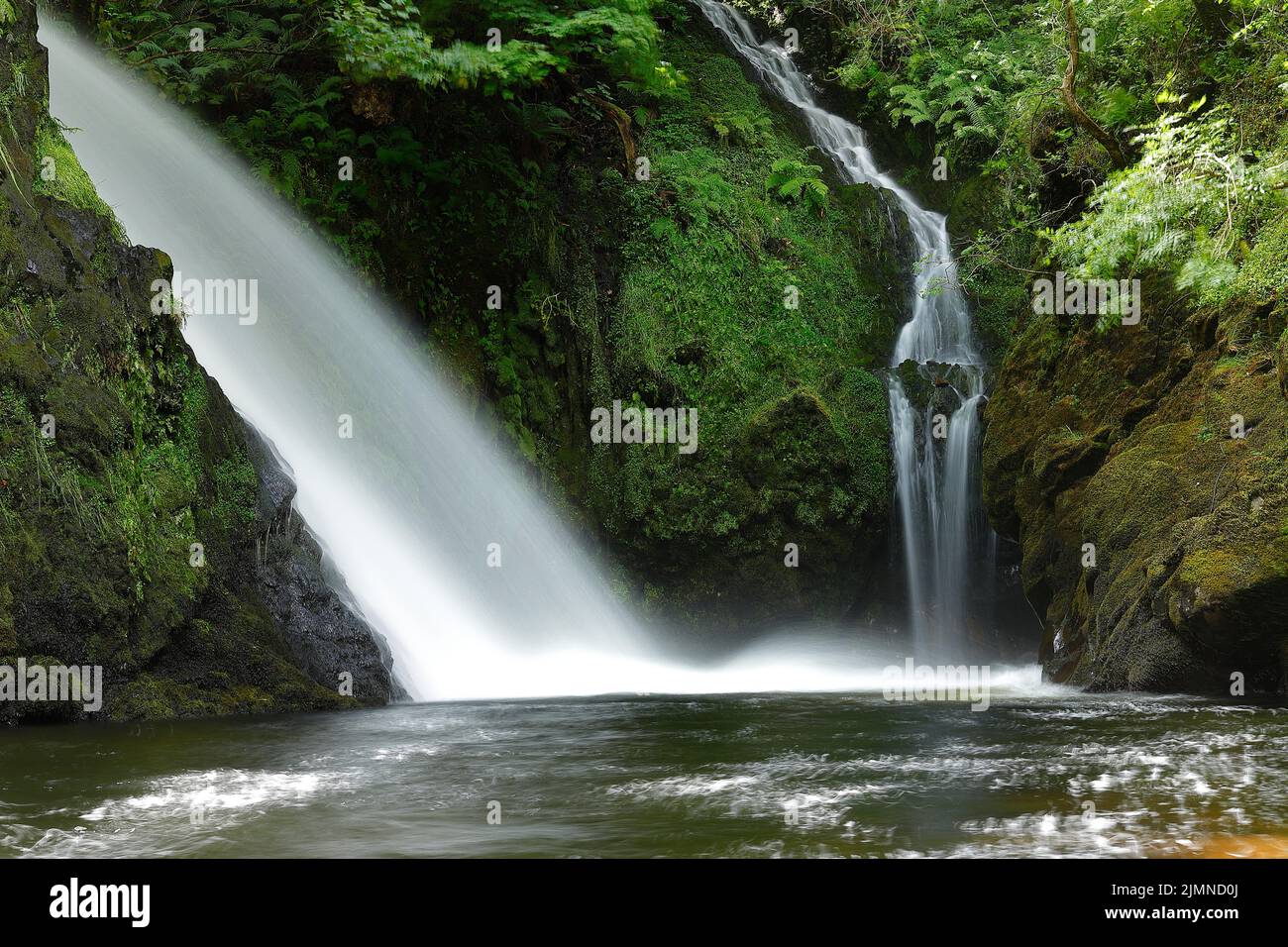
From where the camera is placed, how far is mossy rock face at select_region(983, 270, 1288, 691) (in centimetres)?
807

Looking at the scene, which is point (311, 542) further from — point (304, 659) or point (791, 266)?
point (791, 266)

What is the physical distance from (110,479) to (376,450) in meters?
4.13

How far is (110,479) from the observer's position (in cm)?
759

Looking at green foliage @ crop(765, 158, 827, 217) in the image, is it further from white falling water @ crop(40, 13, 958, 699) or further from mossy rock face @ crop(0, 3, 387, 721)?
mossy rock face @ crop(0, 3, 387, 721)

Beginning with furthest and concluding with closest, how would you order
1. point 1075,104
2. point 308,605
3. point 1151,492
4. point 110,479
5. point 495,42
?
point 495,42 < point 1075,104 < point 1151,492 < point 308,605 < point 110,479

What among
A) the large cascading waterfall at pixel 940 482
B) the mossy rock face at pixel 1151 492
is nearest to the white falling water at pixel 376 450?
the large cascading waterfall at pixel 940 482

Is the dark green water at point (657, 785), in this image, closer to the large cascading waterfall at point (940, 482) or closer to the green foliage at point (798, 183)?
the large cascading waterfall at point (940, 482)

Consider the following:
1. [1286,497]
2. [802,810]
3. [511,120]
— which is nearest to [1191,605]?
[1286,497]

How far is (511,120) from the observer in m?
14.5

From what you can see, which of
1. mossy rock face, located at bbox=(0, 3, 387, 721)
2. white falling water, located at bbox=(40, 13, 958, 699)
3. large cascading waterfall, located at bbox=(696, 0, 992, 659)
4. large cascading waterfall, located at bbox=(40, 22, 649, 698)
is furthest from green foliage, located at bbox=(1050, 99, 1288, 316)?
mossy rock face, located at bbox=(0, 3, 387, 721)

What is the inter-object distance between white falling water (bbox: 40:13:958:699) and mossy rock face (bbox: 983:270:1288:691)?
259 centimetres

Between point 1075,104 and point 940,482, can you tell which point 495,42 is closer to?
point 1075,104

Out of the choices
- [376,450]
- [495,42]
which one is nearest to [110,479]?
[376,450]

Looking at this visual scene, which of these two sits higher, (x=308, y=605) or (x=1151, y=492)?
(x=1151, y=492)
